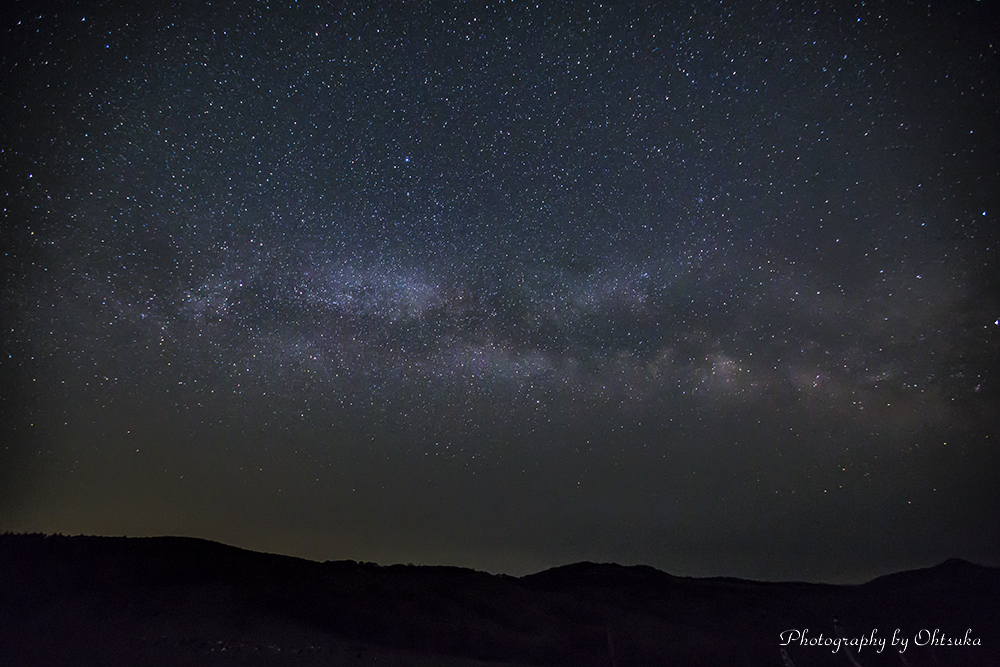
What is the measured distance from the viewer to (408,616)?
10469mm

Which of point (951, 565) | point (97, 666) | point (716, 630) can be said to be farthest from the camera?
point (951, 565)

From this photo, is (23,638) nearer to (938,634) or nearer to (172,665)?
(172,665)

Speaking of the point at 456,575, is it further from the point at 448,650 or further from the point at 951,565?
the point at 951,565

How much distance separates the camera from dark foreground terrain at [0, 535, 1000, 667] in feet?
24.4

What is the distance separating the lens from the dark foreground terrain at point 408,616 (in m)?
7.45

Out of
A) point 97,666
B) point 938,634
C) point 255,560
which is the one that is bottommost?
point 938,634

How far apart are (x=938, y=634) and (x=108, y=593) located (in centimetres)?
1514

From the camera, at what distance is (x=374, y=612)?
10438mm

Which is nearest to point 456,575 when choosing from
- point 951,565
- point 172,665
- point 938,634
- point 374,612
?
point 374,612

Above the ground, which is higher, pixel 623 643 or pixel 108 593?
pixel 108 593

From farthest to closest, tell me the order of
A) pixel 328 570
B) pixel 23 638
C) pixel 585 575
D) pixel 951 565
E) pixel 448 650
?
pixel 951 565 < pixel 585 575 < pixel 328 570 < pixel 448 650 < pixel 23 638

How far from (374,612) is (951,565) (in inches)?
769

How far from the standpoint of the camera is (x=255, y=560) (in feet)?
46.3

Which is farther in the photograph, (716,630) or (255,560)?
(255,560)
